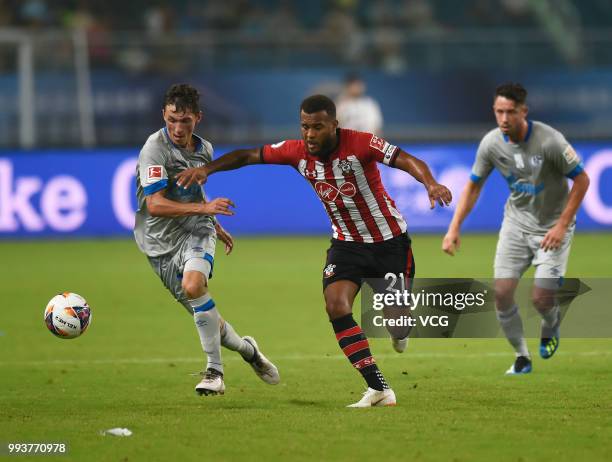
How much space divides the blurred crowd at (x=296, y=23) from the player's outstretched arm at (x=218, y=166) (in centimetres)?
1399

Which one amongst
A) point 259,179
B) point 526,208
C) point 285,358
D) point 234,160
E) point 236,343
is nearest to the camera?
point 234,160

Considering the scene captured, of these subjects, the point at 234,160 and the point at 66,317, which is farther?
the point at 66,317

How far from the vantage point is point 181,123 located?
7.88 m

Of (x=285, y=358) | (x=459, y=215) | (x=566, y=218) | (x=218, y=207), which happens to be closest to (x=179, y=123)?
(x=218, y=207)

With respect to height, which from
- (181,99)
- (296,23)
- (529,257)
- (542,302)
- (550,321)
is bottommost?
(550,321)

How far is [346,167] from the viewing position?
7555 millimetres

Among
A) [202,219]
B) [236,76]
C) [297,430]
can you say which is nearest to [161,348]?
[202,219]

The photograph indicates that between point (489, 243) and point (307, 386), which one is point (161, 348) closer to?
point (307, 386)

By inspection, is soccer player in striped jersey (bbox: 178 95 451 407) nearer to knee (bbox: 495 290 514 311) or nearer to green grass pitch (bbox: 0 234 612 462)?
green grass pitch (bbox: 0 234 612 462)

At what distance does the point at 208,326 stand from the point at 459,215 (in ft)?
6.95

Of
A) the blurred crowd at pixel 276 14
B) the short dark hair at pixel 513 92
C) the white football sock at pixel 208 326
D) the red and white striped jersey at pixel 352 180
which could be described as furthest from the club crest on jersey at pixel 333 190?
the blurred crowd at pixel 276 14

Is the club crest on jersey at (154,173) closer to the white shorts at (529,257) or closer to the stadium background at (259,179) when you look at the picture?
the stadium background at (259,179)

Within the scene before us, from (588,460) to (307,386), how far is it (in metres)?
2.86

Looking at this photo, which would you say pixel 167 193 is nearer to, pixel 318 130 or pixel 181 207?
pixel 181 207
